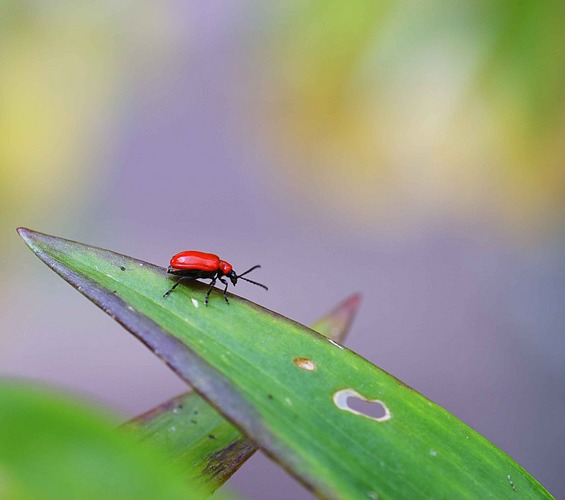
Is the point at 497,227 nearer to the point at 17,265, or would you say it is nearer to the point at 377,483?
the point at 17,265

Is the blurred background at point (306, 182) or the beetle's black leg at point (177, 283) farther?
the blurred background at point (306, 182)

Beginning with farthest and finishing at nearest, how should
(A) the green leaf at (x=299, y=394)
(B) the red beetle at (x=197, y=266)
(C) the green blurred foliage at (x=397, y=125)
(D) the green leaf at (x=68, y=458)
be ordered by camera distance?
(C) the green blurred foliage at (x=397, y=125)
(B) the red beetle at (x=197, y=266)
(A) the green leaf at (x=299, y=394)
(D) the green leaf at (x=68, y=458)

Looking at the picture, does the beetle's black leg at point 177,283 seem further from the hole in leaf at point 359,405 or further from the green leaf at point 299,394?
the hole in leaf at point 359,405

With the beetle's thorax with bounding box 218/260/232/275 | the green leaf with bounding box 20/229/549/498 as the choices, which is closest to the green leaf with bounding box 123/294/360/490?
the green leaf with bounding box 20/229/549/498

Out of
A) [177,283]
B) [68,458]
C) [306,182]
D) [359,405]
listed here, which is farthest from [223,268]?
[306,182]

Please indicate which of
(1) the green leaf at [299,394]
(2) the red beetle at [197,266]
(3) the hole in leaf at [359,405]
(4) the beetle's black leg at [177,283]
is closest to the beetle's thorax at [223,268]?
(2) the red beetle at [197,266]

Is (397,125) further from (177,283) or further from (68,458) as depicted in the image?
(68,458)

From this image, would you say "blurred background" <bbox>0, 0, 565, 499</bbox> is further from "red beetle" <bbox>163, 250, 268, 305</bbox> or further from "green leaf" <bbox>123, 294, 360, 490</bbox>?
"green leaf" <bbox>123, 294, 360, 490</bbox>
